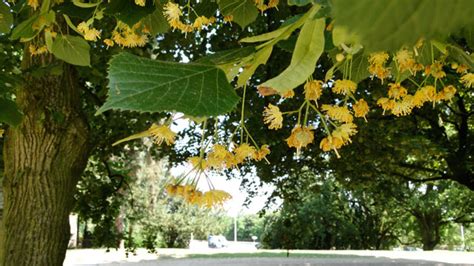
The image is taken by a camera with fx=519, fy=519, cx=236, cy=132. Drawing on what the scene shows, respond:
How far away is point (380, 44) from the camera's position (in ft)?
0.45

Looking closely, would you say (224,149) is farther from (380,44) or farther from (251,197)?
(251,197)

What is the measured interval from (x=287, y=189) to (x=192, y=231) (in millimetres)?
20621

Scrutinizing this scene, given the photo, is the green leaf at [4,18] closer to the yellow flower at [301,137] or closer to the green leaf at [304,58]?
the yellow flower at [301,137]

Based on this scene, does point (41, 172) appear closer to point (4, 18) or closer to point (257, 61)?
point (4, 18)

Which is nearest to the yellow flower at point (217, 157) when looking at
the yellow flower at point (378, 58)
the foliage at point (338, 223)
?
the yellow flower at point (378, 58)

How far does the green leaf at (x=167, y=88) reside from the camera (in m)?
0.52

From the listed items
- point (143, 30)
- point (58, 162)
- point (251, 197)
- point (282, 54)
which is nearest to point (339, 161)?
point (251, 197)

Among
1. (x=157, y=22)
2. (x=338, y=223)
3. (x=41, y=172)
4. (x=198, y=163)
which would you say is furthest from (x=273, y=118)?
(x=338, y=223)

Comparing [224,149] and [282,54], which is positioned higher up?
[282,54]

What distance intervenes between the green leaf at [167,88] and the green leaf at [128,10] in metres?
0.60

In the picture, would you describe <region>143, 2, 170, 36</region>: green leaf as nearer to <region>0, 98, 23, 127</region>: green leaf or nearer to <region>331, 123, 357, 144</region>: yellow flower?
<region>0, 98, 23, 127</region>: green leaf

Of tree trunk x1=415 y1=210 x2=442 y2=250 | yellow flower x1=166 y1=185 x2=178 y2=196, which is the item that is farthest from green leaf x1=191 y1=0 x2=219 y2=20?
tree trunk x1=415 y1=210 x2=442 y2=250

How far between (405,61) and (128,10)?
24.7 inches

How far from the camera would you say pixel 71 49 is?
150cm
